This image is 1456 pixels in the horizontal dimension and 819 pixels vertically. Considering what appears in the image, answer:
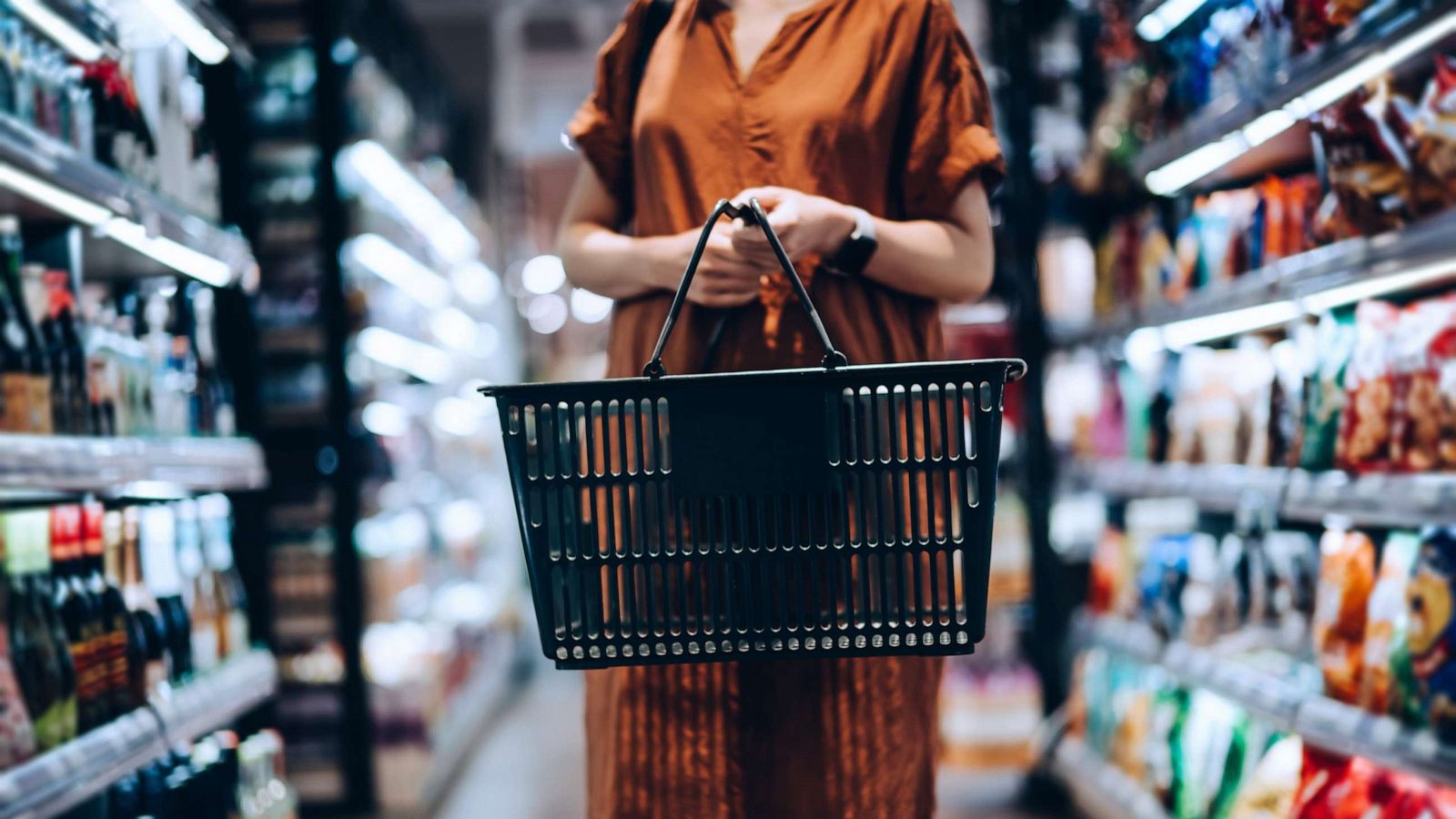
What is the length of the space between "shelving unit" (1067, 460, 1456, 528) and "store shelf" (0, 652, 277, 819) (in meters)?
1.91

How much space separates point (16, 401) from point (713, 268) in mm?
1150

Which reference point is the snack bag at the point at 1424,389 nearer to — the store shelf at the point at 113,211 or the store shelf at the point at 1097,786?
the store shelf at the point at 1097,786

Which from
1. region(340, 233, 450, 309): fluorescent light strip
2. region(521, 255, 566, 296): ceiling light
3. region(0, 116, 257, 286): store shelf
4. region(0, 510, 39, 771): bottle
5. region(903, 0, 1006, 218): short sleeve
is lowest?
region(0, 510, 39, 771): bottle

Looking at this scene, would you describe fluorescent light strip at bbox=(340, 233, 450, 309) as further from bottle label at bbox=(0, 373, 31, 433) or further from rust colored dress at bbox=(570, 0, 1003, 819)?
rust colored dress at bbox=(570, 0, 1003, 819)

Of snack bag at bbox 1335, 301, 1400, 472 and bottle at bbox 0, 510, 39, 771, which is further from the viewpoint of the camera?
snack bag at bbox 1335, 301, 1400, 472

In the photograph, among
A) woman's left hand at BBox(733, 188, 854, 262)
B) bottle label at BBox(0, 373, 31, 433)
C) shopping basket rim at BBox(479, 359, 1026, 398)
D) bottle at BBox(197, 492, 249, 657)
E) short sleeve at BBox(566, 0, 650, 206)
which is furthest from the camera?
bottle at BBox(197, 492, 249, 657)

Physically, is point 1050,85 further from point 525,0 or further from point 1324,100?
point 525,0

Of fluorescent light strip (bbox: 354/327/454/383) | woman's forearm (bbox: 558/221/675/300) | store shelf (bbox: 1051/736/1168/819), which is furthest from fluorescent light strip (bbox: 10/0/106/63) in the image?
store shelf (bbox: 1051/736/1168/819)

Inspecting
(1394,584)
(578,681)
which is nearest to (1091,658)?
(1394,584)

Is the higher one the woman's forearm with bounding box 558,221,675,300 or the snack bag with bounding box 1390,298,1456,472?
the woman's forearm with bounding box 558,221,675,300

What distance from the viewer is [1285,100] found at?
2379mm

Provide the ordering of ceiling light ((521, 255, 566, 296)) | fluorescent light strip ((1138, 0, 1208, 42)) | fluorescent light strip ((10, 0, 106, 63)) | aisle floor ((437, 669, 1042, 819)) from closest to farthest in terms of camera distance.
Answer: fluorescent light strip ((10, 0, 106, 63)) → fluorescent light strip ((1138, 0, 1208, 42)) → aisle floor ((437, 669, 1042, 819)) → ceiling light ((521, 255, 566, 296))

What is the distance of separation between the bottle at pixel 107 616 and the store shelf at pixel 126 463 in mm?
72

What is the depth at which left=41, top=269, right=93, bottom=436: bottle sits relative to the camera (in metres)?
2.06
